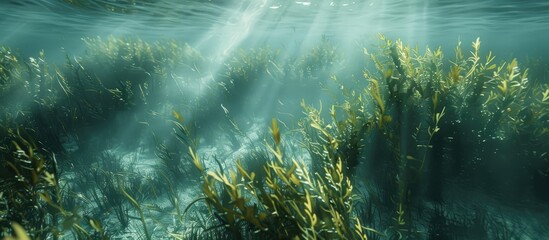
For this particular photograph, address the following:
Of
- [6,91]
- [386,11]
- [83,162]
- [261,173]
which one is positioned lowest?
[83,162]

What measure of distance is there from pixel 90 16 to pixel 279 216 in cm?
2170

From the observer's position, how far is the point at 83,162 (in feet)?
17.4

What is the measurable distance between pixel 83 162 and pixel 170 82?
12.2ft

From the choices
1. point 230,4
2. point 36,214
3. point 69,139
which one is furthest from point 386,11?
point 36,214

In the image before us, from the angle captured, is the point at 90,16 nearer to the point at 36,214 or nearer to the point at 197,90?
the point at 197,90

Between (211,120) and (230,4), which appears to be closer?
(211,120)

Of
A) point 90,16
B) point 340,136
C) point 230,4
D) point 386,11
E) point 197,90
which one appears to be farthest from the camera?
point 90,16

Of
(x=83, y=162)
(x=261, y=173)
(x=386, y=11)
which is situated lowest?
(x=83, y=162)

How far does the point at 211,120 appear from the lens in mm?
7117

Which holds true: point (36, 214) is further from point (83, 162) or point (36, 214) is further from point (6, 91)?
point (6, 91)

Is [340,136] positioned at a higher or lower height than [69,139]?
higher

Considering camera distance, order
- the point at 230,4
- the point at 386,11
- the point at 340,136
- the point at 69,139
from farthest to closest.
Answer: the point at 386,11
the point at 230,4
the point at 69,139
the point at 340,136

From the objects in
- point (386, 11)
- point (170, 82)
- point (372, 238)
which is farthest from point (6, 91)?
point (386, 11)

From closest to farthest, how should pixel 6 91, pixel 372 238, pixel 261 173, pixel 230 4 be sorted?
pixel 372 238
pixel 261 173
pixel 6 91
pixel 230 4
